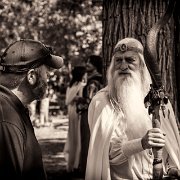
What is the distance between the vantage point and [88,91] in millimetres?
9102

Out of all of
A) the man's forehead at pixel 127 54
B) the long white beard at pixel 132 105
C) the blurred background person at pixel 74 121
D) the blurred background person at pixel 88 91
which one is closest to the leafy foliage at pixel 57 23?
the blurred background person at pixel 74 121

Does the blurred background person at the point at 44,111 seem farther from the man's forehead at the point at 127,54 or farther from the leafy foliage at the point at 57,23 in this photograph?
the man's forehead at the point at 127,54

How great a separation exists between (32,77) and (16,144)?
539 millimetres

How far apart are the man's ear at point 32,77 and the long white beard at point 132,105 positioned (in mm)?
1365

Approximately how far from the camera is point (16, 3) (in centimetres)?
1898

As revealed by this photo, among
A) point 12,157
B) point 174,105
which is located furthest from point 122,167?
point 12,157

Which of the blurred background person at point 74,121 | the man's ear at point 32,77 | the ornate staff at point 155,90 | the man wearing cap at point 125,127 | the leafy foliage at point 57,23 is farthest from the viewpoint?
the leafy foliage at point 57,23

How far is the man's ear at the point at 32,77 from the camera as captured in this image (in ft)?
10.4

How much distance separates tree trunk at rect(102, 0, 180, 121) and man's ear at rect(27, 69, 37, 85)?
2341 mm

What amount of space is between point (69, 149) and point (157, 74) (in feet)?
22.7

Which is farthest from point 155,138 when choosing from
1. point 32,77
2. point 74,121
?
point 74,121

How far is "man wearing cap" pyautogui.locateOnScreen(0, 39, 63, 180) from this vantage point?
2.81 m

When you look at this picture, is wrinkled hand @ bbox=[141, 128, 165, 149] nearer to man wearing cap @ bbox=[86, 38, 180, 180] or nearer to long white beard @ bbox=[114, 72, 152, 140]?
man wearing cap @ bbox=[86, 38, 180, 180]

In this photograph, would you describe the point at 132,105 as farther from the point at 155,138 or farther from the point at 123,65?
the point at 155,138
